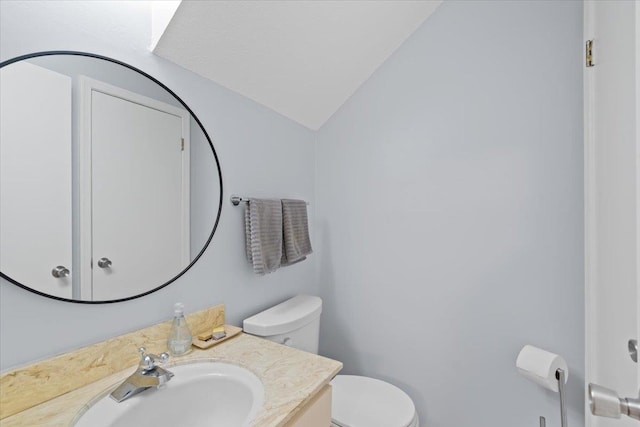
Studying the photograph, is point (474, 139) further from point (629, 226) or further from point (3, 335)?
point (3, 335)

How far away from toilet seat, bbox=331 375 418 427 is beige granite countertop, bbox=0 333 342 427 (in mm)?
454

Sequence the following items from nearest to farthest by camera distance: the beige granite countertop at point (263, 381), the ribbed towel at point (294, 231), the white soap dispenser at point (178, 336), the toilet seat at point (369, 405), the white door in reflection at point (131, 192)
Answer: the beige granite countertop at point (263, 381), the white door in reflection at point (131, 192), the white soap dispenser at point (178, 336), the toilet seat at point (369, 405), the ribbed towel at point (294, 231)

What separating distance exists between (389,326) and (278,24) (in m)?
1.55

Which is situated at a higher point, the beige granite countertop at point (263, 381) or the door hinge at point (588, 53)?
the door hinge at point (588, 53)

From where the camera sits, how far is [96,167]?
0.90 metres

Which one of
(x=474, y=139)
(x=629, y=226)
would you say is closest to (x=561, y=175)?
(x=474, y=139)

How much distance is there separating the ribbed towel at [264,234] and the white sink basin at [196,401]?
45 centimetres

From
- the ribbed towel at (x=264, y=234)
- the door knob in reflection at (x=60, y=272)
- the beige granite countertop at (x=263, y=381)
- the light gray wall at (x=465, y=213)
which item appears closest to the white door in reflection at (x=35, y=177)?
the door knob in reflection at (x=60, y=272)

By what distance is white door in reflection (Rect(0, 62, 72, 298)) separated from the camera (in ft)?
2.42

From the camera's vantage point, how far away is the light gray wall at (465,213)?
129 cm

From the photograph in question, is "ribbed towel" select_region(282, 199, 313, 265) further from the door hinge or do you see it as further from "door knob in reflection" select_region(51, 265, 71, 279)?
the door hinge

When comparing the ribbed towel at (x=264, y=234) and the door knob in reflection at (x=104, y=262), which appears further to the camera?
the ribbed towel at (x=264, y=234)

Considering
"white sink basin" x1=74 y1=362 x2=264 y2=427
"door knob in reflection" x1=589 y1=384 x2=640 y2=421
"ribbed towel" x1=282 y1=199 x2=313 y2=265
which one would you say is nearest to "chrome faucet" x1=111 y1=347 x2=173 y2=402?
"white sink basin" x1=74 y1=362 x2=264 y2=427

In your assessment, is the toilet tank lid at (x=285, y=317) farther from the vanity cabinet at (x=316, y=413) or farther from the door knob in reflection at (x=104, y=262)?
the door knob in reflection at (x=104, y=262)
